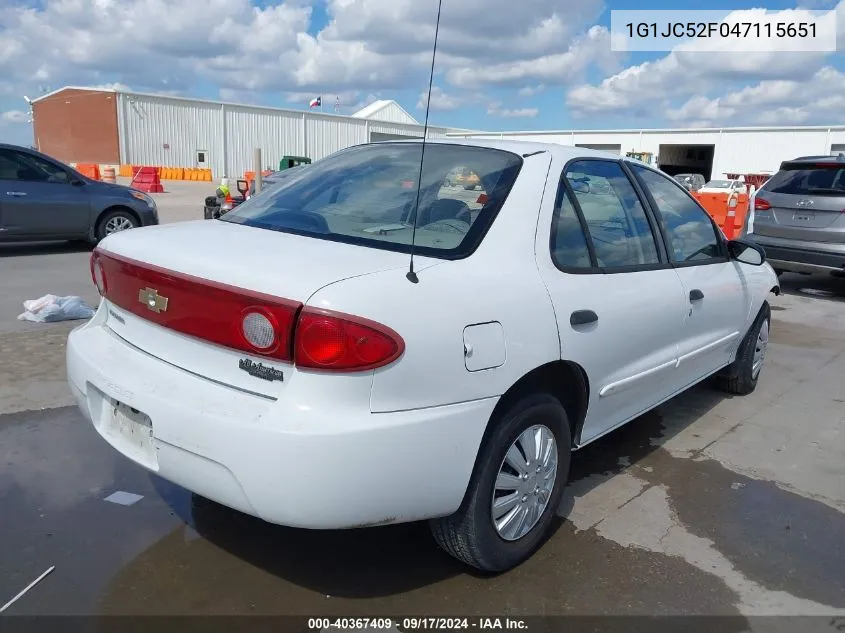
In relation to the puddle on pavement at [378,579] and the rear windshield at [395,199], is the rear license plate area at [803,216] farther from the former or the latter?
the puddle on pavement at [378,579]

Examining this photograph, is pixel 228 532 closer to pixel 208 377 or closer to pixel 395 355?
pixel 208 377

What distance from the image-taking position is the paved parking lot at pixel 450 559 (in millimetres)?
2561

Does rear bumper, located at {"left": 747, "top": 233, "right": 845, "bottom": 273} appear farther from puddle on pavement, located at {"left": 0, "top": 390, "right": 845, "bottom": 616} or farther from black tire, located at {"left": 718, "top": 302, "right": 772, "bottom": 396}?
puddle on pavement, located at {"left": 0, "top": 390, "right": 845, "bottom": 616}

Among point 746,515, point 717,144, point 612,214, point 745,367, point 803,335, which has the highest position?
point 717,144

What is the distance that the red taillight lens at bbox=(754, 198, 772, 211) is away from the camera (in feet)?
29.2

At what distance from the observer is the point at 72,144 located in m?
45.5

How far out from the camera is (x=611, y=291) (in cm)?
300

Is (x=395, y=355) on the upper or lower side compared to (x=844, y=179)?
lower

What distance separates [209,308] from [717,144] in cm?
4736

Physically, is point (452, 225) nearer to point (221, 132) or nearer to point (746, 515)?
point (746, 515)

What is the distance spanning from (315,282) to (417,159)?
129 cm

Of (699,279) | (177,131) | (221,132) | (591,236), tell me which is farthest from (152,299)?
(221,132)

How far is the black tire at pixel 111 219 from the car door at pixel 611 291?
9.13 meters

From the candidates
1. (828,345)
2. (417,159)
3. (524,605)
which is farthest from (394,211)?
(828,345)
